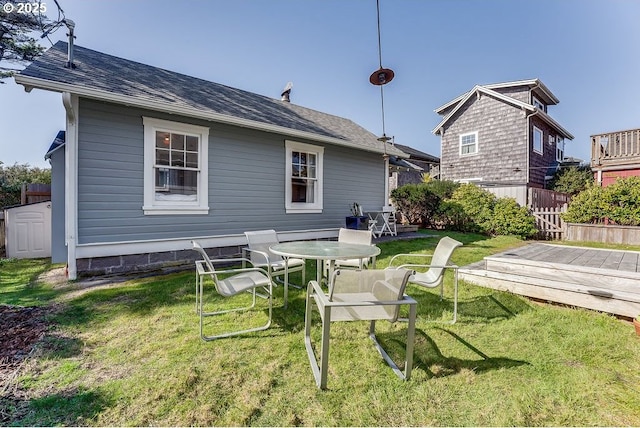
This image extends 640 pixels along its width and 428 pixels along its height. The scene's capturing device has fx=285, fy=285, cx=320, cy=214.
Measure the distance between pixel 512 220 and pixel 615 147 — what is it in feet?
22.9

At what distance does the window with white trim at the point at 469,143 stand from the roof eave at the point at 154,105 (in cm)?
1157

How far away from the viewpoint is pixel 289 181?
7.30 metres

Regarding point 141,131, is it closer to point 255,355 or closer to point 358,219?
point 255,355

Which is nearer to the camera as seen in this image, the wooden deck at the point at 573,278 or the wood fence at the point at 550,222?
the wooden deck at the point at 573,278

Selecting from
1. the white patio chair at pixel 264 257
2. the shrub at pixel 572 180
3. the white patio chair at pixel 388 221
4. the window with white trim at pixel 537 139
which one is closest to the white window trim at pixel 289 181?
the white patio chair at pixel 388 221

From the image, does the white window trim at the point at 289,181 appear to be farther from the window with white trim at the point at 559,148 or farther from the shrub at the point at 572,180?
the window with white trim at the point at 559,148

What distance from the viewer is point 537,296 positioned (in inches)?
146


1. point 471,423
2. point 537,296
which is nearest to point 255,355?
point 471,423

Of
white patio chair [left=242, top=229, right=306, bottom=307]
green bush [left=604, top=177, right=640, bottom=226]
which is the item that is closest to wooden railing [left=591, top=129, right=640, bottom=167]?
green bush [left=604, top=177, right=640, bottom=226]

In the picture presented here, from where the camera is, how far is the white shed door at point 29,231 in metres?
6.51

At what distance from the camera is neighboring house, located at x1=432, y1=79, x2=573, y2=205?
13977 mm

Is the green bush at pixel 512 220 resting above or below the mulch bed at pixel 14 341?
above

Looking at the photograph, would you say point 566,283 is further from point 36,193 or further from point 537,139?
point 537,139

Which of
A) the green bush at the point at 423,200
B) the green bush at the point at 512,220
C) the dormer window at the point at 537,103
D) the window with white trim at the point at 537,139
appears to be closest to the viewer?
the green bush at the point at 512,220
